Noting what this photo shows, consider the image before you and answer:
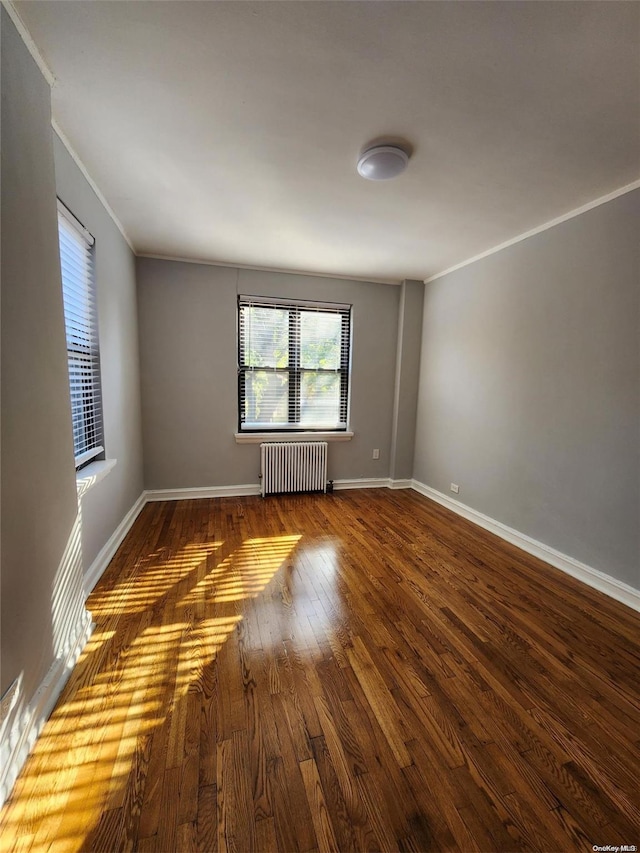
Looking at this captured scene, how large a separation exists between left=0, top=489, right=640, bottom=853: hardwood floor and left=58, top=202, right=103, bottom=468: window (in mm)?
963

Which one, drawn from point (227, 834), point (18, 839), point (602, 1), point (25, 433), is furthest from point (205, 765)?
point (602, 1)

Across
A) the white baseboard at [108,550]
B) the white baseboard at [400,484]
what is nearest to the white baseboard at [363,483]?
the white baseboard at [400,484]

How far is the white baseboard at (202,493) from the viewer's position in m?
3.68

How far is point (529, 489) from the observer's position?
2.74 metres

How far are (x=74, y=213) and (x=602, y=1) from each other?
2.51 m

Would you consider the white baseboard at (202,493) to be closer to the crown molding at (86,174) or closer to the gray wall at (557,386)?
→ the gray wall at (557,386)

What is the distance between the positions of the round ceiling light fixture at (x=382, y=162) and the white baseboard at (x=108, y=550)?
2928 mm

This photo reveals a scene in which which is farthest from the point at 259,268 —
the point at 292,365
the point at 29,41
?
the point at 29,41

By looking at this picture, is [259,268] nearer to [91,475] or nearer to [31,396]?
[91,475]

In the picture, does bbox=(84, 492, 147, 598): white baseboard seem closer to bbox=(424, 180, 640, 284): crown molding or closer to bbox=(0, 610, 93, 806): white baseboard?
bbox=(0, 610, 93, 806): white baseboard

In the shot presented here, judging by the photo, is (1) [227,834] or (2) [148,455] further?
(2) [148,455]

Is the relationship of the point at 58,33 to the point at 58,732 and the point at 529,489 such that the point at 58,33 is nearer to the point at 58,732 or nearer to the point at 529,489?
the point at 58,732

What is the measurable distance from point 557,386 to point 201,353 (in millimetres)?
3336

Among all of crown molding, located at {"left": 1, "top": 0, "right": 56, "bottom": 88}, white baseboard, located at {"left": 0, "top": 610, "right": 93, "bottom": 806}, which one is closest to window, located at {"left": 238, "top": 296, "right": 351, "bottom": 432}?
crown molding, located at {"left": 1, "top": 0, "right": 56, "bottom": 88}
